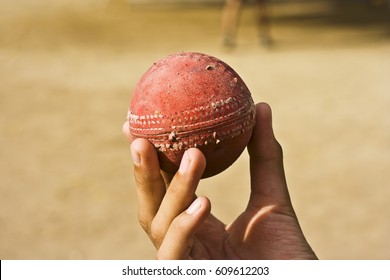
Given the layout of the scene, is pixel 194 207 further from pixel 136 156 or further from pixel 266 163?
pixel 266 163

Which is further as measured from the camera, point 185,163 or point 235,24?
point 235,24

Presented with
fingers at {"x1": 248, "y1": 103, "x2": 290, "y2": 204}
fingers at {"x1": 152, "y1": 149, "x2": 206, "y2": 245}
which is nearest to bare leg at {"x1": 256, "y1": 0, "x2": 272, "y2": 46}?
fingers at {"x1": 248, "y1": 103, "x2": 290, "y2": 204}

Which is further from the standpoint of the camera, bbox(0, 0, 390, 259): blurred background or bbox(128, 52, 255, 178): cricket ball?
bbox(0, 0, 390, 259): blurred background

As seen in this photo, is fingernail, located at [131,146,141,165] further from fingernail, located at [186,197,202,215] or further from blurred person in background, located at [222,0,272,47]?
blurred person in background, located at [222,0,272,47]

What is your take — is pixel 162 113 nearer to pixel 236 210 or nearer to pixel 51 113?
pixel 236 210

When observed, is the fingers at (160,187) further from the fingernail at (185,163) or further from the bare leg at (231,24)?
the bare leg at (231,24)

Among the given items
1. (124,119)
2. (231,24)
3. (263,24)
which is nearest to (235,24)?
(231,24)

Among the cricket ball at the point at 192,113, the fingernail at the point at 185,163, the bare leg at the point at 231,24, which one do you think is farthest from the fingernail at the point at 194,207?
the bare leg at the point at 231,24

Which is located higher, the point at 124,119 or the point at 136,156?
the point at 136,156
